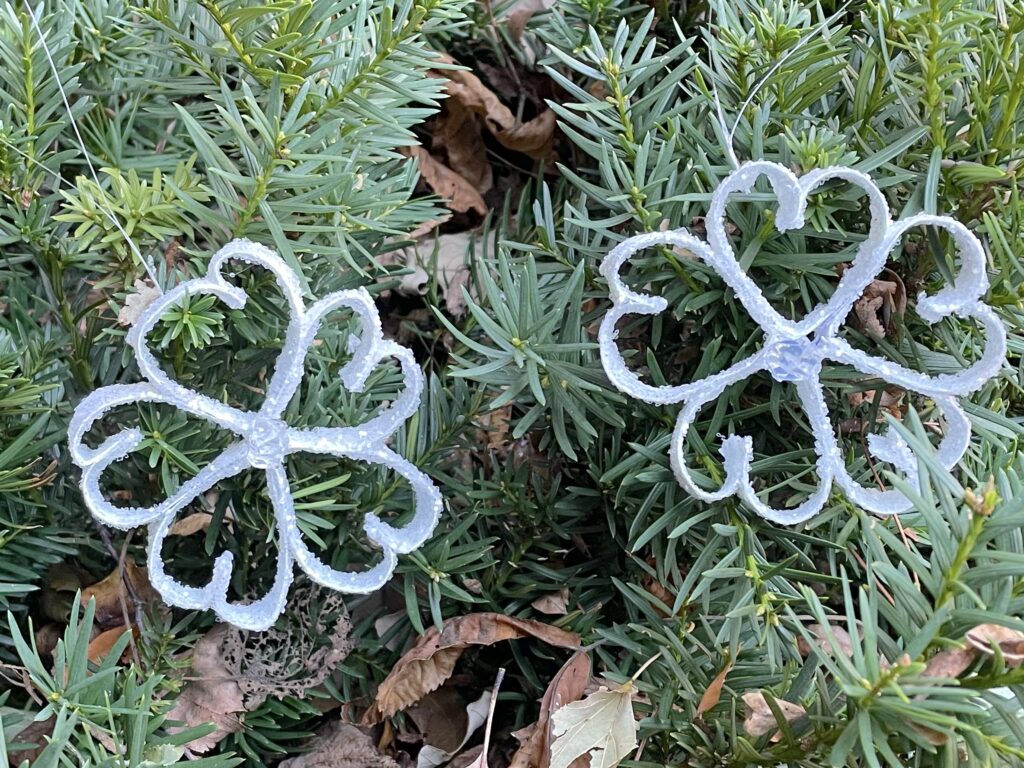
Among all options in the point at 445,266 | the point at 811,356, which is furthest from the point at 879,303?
the point at 445,266

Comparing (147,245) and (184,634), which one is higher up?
(147,245)

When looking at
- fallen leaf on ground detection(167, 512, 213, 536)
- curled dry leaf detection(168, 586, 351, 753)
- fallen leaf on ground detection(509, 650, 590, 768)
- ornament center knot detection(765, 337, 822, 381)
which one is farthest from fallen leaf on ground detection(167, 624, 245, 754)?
ornament center knot detection(765, 337, 822, 381)

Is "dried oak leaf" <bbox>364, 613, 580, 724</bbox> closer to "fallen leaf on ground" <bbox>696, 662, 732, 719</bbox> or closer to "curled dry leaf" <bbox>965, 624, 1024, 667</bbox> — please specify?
"fallen leaf on ground" <bbox>696, 662, 732, 719</bbox>

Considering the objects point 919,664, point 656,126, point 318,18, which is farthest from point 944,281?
point 318,18

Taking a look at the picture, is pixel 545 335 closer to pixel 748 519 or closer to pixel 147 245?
pixel 748 519

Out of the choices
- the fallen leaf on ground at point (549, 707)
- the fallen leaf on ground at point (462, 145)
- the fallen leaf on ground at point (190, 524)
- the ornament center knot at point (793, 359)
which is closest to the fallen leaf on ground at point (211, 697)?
the fallen leaf on ground at point (190, 524)

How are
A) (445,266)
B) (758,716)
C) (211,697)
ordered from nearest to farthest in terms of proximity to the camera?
1. (758,716)
2. (211,697)
3. (445,266)

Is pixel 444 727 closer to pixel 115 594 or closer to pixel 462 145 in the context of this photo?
pixel 115 594
